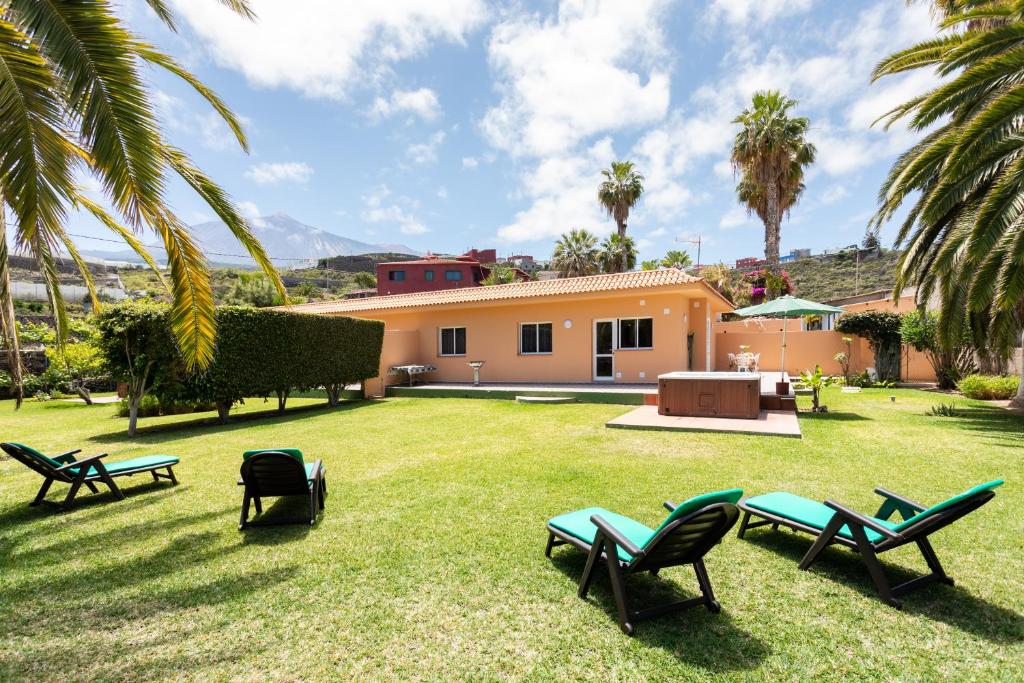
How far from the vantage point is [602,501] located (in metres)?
5.52

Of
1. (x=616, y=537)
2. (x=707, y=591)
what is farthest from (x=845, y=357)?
(x=616, y=537)

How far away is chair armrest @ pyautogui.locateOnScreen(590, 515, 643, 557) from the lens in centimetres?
308

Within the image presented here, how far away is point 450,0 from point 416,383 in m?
13.5

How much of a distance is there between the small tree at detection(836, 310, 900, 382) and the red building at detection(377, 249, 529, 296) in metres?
42.4

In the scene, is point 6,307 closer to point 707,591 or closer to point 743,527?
point 707,591

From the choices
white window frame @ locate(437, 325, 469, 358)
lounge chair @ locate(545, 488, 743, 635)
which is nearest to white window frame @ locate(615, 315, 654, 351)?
white window frame @ locate(437, 325, 469, 358)

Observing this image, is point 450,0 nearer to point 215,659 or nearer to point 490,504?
point 490,504

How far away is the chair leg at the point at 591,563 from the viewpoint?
350 centimetres

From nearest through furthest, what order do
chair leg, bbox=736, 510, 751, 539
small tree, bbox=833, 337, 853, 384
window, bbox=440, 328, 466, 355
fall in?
chair leg, bbox=736, 510, 751, 539, small tree, bbox=833, 337, 853, 384, window, bbox=440, 328, 466, 355

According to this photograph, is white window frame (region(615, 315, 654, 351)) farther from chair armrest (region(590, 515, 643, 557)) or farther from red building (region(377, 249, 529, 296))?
red building (region(377, 249, 529, 296))

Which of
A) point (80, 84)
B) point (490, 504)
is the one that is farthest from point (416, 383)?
point (80, 84)

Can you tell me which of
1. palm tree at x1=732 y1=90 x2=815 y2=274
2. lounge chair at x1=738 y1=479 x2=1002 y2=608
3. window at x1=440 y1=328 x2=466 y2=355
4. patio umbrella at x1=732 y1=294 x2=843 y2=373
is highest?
palm tree at x1=732 y1=90 x2=815 y2=274

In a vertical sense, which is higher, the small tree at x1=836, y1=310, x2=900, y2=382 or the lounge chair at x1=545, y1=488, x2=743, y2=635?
the small tree at x1=836, y1=310, x2=900, y2=382

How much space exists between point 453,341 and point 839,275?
142ft
